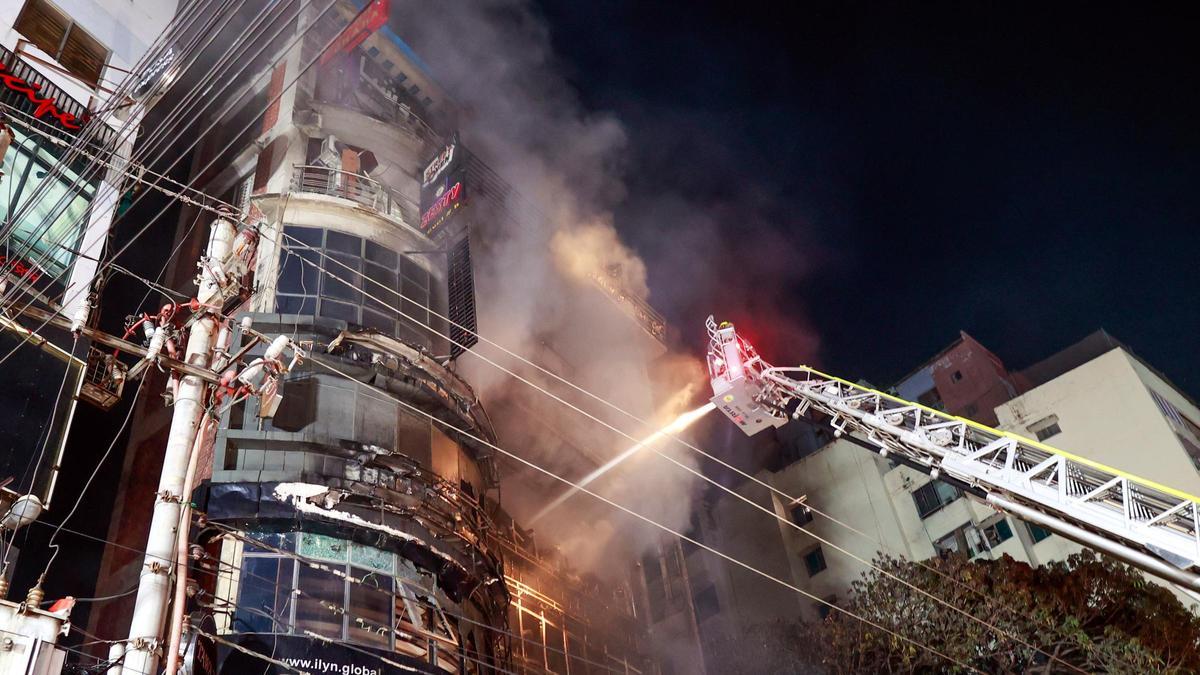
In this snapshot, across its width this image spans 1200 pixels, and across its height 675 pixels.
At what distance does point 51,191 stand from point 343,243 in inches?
286

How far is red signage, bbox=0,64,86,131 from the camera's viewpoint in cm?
2359

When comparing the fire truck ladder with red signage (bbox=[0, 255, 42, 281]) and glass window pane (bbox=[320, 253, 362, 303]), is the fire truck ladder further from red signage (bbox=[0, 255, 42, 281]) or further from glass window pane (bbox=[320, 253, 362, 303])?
red signage (bbox=[0, 255, 42, 281])

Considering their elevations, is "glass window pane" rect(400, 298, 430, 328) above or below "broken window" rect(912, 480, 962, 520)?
below

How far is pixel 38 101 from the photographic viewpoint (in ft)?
78.7

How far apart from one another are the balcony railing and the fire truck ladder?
1041cm

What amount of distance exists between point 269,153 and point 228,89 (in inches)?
238

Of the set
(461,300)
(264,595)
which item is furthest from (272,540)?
(461,300)

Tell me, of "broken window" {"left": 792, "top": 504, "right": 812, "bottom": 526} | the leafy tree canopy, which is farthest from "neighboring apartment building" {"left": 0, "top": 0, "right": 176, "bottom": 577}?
"broken window" {"left": 792, "top": 504, "right": 812, "bottom": 526}

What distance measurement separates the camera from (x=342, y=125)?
27359 millimetres

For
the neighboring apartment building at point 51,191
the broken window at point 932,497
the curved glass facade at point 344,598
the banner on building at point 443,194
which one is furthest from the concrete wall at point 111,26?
the broken window at point 932,497

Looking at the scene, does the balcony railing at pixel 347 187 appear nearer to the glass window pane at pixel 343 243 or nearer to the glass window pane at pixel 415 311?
the glass window pane at pixel 343 243

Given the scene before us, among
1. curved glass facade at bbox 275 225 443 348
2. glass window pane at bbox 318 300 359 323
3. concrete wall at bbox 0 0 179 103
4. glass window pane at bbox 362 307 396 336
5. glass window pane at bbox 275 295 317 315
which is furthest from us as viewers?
concrete wall at bbox 0 0 179 103

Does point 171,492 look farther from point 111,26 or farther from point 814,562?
point 814,562

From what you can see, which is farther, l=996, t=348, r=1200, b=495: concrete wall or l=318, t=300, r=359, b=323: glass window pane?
l=996, t=348, r=1200, b=495: concrete wall
